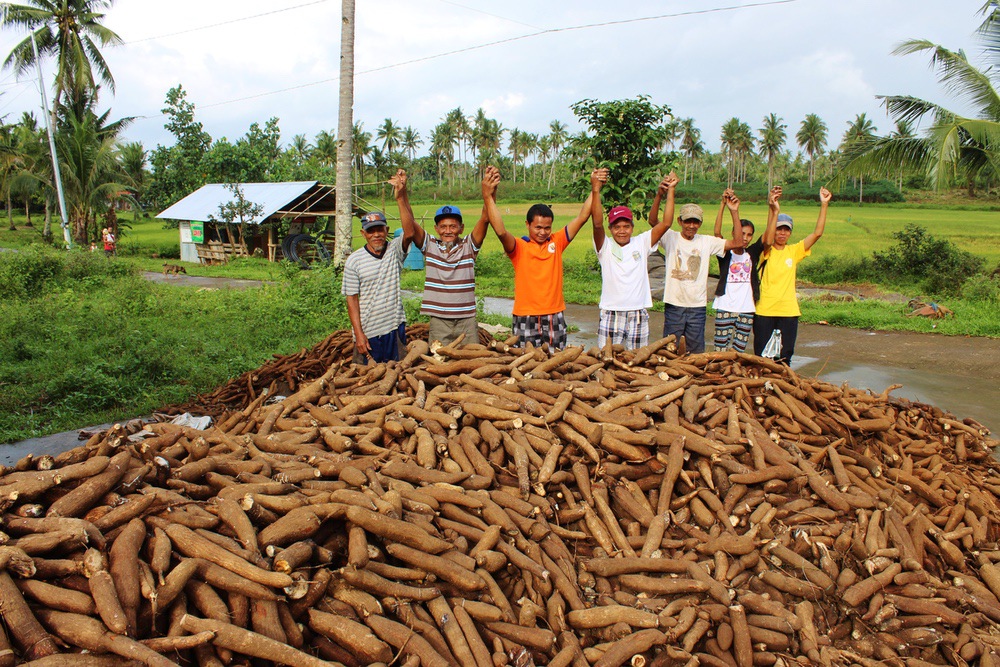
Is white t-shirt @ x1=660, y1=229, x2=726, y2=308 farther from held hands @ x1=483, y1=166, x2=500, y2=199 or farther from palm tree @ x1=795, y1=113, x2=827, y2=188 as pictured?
palm tree @ x1=795, y1=113, x2=827, y2=188

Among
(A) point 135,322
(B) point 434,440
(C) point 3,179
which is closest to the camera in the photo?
(B) point 434,440

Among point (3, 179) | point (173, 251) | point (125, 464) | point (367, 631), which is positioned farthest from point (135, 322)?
point (3, 179)

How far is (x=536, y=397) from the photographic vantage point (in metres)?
4.07

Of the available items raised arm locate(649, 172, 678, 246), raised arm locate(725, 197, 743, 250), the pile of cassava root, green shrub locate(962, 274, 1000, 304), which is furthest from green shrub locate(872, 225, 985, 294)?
the pile of cassava root

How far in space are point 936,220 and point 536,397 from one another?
38.0 meters

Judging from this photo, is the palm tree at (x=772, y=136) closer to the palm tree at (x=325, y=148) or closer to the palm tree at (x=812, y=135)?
the palm tree at (x=812, y=135)

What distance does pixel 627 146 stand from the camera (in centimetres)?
1288

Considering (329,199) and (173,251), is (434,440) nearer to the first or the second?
(329,199)

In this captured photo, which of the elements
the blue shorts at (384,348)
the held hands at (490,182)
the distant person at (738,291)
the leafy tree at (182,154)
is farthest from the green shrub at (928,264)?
the leafy tree at (182,154)

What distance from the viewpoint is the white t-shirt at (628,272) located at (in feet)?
17.6

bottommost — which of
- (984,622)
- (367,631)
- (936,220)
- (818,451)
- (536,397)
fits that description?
(984,622)

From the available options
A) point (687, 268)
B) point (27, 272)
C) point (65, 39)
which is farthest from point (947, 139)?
point (65, 39)

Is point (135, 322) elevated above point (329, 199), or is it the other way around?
point (329, 199)

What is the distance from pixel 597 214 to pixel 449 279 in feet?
4.40
